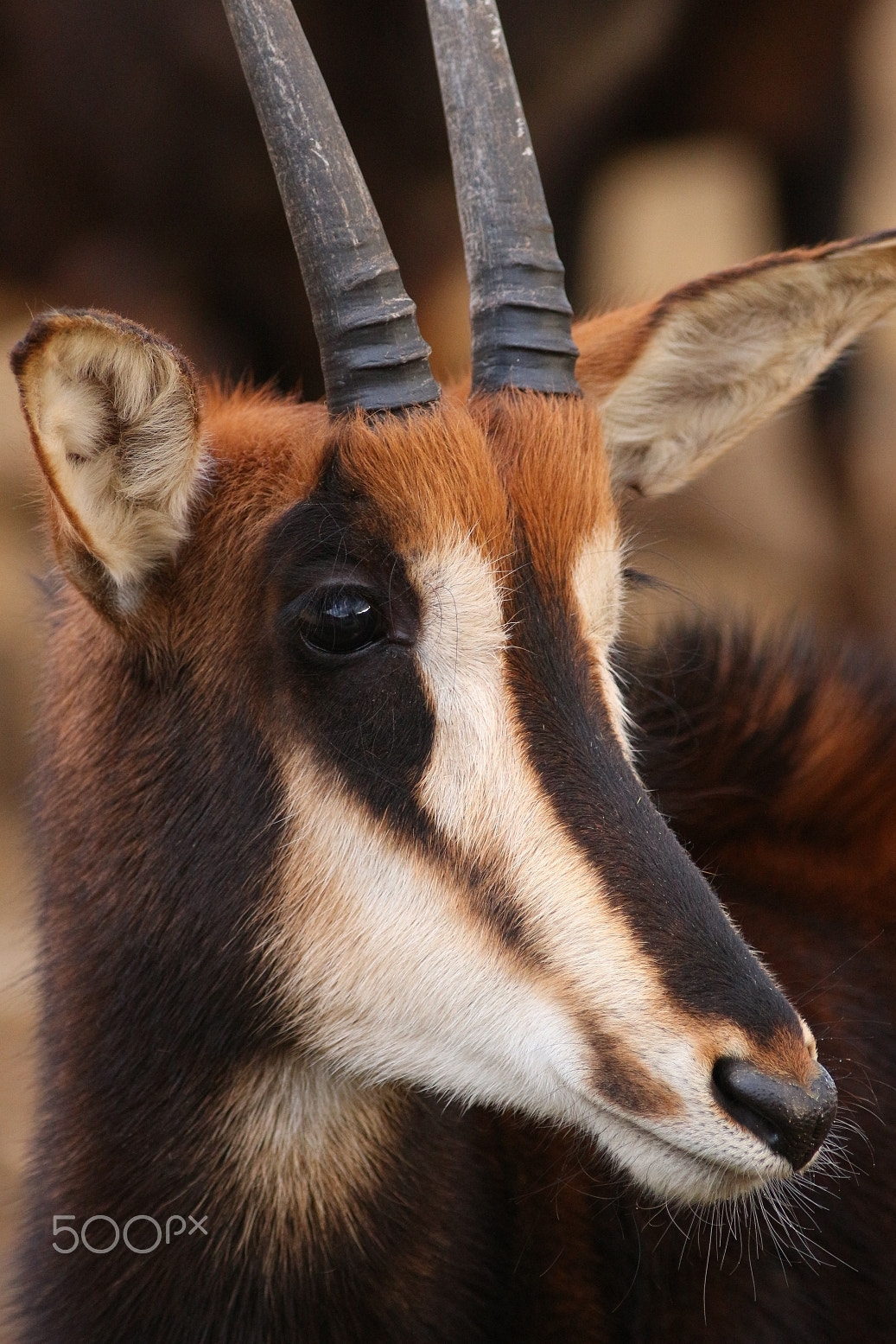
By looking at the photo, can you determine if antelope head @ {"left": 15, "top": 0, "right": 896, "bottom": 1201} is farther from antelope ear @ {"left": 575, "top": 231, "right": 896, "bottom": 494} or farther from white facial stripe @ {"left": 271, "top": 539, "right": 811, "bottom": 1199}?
antelope ear @ {"left": 575, "top": 231, "right": 896, "bottom": 494}

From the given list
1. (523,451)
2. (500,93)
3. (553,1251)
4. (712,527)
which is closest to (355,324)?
(523,451)

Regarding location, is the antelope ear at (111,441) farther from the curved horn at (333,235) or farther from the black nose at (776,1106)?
the black nose at (776,1106)

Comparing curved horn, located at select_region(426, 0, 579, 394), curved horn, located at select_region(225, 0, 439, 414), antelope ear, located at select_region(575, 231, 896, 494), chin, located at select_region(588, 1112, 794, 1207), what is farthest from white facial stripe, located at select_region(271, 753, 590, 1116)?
antelope ear, located at select_region(575, 231, 896, 494)

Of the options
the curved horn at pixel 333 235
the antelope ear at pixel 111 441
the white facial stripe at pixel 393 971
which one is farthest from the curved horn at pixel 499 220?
the white facial stripe at pixel 393 971

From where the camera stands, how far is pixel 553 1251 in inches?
122

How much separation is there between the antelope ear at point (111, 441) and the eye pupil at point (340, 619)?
338 mm

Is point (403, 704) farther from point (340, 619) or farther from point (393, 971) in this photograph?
point (393, 971)

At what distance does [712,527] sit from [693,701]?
464cm

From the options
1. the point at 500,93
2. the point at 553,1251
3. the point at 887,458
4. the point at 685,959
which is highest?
the point at 500,93

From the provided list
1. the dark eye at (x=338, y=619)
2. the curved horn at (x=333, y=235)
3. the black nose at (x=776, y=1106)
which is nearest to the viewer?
the black nose at (x=776, y=1106)

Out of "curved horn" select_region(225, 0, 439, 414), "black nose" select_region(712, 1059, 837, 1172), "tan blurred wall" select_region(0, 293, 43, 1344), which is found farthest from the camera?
"tan blurred wall" select_region(0, 293, 43, 1344)

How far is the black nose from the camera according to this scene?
86.7 inches

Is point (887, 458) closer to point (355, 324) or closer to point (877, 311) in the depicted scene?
point (877, 311)

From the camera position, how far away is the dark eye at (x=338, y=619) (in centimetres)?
253
